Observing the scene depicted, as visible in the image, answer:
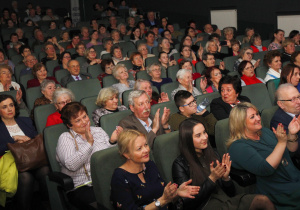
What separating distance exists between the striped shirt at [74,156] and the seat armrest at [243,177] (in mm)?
890

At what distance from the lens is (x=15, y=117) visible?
3.26 meters

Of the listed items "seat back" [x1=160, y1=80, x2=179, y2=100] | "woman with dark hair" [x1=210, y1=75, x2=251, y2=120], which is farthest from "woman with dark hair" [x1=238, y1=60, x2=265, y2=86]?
"woman with dark hair" [x1=210, y1=75, x2=251, y2=120]

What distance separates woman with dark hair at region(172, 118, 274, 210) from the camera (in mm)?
2207

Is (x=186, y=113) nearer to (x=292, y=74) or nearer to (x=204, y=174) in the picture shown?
(x=204, y=174)

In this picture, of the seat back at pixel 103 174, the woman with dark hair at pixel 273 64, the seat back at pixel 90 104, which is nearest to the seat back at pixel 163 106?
the seat back at pixel 90 104

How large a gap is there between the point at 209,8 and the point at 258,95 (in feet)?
20.6

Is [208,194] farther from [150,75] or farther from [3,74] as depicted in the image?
[3,74]

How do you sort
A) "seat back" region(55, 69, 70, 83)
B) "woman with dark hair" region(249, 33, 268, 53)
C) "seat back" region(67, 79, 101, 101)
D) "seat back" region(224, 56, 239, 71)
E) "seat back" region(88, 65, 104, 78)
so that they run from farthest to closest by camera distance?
"woman with dark hair" region(249, 33, 268, 53), "seat back" region(224, 56, 239, 71), "seat back" region(88, 65, 104, 78), "seat back" region(55, 69, 70, 83), "seat back" region(67, 79, 101, 101)

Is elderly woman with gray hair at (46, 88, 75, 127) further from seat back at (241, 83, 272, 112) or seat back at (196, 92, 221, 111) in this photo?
seat back at (241, 83, 272, 112)

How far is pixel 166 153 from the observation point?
2402mm

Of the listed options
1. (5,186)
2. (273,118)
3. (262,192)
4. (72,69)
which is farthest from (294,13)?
(5,186)

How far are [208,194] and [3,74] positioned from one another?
2.99 metres

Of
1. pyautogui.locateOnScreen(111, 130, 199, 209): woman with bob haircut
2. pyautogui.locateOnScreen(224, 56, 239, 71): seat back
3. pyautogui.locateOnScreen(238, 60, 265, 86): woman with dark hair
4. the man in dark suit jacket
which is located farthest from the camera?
pyautogui.locateOnScreen(224, 56, 239, 71): seat back

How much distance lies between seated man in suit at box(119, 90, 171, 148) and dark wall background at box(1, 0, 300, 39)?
563 centimetres
